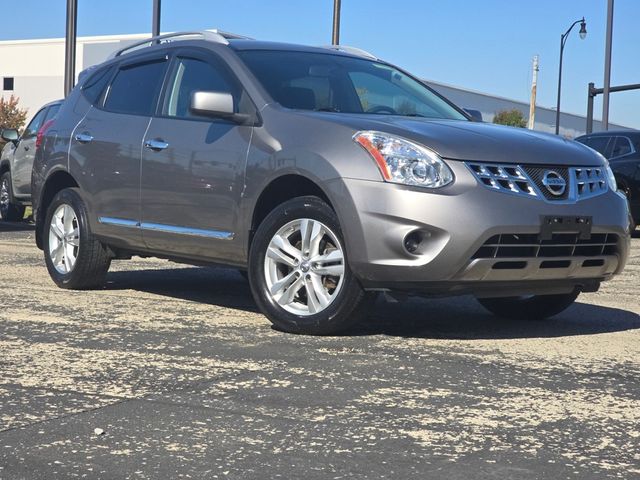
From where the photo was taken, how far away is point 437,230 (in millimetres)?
5699

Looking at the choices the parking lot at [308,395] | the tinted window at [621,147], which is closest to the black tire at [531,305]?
the parking lot at [308,395]

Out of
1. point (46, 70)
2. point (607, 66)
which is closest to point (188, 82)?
point (607, 66)

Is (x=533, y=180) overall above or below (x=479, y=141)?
below

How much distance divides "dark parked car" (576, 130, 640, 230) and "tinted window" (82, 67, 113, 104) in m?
10.1

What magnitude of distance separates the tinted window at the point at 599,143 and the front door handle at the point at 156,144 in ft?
37.0

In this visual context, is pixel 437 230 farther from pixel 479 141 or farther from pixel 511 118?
pixel 511 118

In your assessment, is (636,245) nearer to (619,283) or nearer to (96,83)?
(619,283)

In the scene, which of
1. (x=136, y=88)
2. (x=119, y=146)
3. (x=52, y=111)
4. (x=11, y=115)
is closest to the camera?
(x=119, y=146)

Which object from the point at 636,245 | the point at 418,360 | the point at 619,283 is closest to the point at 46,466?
the point at 418,360

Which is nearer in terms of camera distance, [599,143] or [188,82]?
[188,82]

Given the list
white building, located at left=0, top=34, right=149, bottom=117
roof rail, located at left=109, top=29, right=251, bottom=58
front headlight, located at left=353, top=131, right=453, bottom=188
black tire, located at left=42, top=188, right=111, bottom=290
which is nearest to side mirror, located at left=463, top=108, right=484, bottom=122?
roof rail, located at left=109, top=29, right=251, bottom=58

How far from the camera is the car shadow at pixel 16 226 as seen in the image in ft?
49.5

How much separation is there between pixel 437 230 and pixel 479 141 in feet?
1.99

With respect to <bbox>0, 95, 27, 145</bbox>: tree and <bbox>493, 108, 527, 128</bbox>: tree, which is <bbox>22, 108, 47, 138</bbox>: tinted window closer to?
<bbox>0, 95, 27, 145</bbox>: tree
